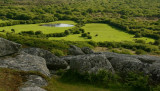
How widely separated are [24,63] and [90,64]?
681cm

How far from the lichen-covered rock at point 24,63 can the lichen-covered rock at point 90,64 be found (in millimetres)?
3133

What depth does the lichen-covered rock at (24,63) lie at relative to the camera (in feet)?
62.3

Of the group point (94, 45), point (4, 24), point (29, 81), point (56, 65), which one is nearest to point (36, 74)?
point (29, 81)

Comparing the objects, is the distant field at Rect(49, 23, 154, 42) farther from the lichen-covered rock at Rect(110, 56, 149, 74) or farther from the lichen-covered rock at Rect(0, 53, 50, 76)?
the lichen-covered rock at Rect(0, 53, 50, 76)

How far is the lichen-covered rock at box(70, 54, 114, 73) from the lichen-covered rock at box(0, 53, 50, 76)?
10.3 ft

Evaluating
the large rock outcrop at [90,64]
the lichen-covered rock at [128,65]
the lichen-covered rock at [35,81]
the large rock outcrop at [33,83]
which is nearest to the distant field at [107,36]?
the lichen-covered rock at [128,65]

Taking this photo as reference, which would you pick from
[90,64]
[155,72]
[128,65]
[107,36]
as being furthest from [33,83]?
[107,36]

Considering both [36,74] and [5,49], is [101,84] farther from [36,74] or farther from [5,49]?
[5,49]

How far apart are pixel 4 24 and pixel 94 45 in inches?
3209

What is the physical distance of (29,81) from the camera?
664 inches

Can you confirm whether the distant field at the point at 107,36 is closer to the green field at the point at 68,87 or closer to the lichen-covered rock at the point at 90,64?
the lichen-covered rock at the point at 90,64

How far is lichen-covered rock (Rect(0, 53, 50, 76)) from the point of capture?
19000 mm

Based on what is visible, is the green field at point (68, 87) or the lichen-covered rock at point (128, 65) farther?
the lichen-covered rock at point (128, 65)

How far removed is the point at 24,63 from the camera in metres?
20.0
